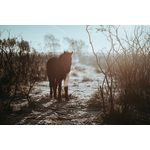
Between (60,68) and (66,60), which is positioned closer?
(66,60)

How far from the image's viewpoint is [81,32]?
9.34ft

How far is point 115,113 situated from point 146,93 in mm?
1170

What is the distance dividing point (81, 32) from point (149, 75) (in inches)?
80.2

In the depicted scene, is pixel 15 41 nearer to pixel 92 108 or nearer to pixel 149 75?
pixel 92 108

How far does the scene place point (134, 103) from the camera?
2.87 m

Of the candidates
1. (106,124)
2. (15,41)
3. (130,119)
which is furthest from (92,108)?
(15,41)

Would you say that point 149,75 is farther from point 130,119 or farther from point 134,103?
point 130,119

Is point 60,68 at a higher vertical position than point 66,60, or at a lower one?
lower
